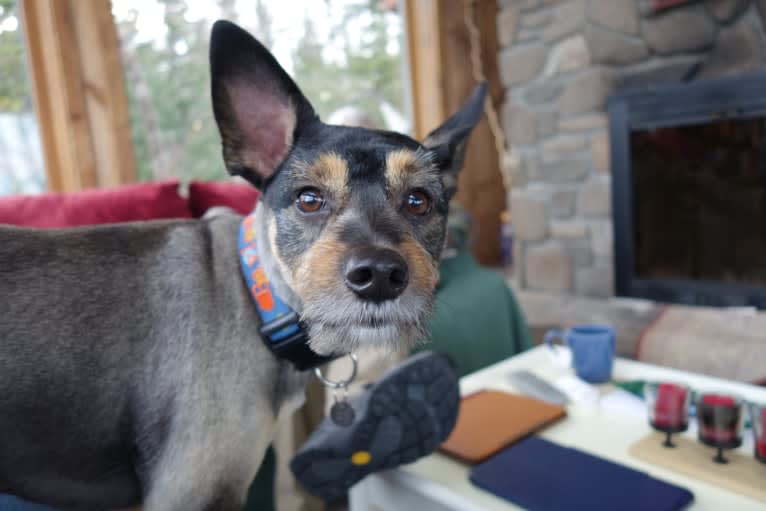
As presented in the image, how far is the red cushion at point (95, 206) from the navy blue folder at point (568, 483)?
1.41 metres

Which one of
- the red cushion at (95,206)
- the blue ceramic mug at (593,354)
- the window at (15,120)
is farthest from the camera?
the window at (15,120)

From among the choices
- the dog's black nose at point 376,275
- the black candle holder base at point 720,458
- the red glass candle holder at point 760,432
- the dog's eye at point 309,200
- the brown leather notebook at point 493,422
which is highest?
the dog's eye at point 309,200

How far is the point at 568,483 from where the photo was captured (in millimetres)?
1035

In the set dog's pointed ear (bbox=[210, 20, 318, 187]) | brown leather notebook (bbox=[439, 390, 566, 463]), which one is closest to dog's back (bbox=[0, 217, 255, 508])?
dog's pointed ear (bbox=[210, 20, 318, 187])

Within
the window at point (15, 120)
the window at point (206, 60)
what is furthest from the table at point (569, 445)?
the window at point (15, 120)

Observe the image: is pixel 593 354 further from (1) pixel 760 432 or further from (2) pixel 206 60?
(2) pixel 206 60

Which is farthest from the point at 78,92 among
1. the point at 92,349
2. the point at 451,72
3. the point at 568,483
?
the point at 568,483

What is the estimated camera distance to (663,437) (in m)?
1.22

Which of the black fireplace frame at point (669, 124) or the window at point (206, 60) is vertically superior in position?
the window at point (206, 60)

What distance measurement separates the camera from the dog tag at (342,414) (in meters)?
1.06

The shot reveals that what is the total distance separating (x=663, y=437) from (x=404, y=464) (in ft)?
1.94

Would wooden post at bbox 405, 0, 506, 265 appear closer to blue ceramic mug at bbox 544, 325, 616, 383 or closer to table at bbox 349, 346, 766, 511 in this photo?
blue ceramic mug at bbox 544, 325, 616, 383

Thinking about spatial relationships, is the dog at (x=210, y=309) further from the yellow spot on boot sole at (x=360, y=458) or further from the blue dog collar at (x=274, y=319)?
the yellow spot on boot sole at (x=360, y=458)

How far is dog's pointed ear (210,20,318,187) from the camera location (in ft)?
3.04
